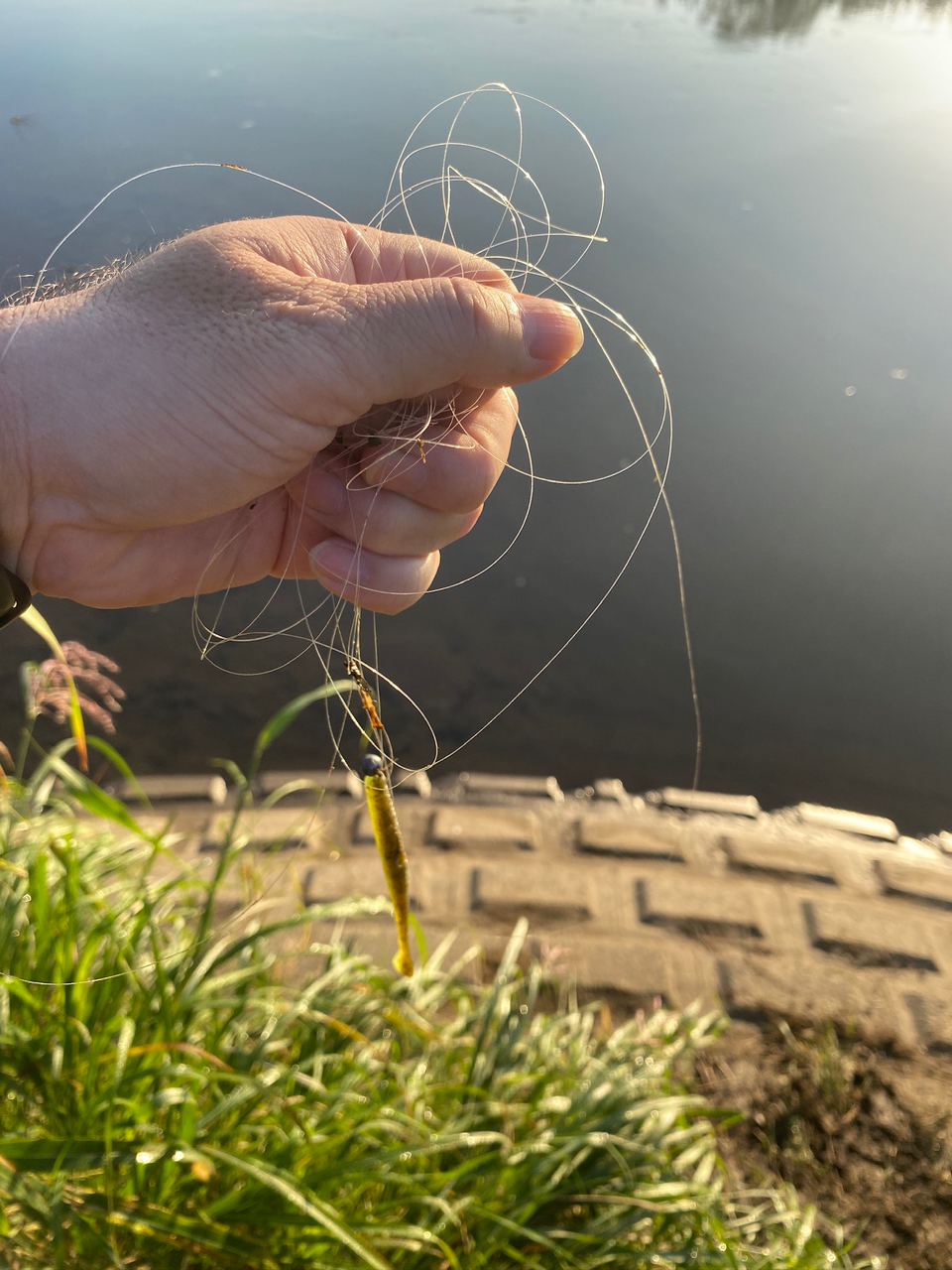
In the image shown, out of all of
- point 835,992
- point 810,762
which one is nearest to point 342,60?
point 810,762

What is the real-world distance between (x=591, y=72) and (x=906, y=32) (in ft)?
13.9

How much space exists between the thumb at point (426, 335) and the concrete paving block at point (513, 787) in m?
2.51

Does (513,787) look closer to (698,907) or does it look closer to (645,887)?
(645,887)

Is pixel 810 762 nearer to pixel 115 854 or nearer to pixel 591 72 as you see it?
pixel 115 854

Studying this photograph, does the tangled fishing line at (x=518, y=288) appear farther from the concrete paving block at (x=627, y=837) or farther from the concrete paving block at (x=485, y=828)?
the concrete paving block at (x=627, y=837)

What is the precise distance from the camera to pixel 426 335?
4.44 ft

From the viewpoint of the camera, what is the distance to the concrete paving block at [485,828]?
3.38m

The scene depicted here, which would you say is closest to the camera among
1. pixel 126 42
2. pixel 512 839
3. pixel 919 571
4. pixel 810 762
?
pixel 512 839

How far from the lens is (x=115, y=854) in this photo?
97.9 inches

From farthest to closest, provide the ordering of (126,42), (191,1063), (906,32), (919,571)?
(906,32), (126,42), (919,571), (191,1063)

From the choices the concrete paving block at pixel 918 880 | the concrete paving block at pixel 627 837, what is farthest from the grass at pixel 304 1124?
the concrete paving block at pixel 918 880

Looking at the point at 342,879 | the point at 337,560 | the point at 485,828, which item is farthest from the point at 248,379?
the point at 485,828

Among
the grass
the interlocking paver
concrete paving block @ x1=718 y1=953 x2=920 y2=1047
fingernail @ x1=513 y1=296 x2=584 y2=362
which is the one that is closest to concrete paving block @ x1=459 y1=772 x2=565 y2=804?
the interlocking paver

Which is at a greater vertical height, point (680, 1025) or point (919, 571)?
point (919, 571)
